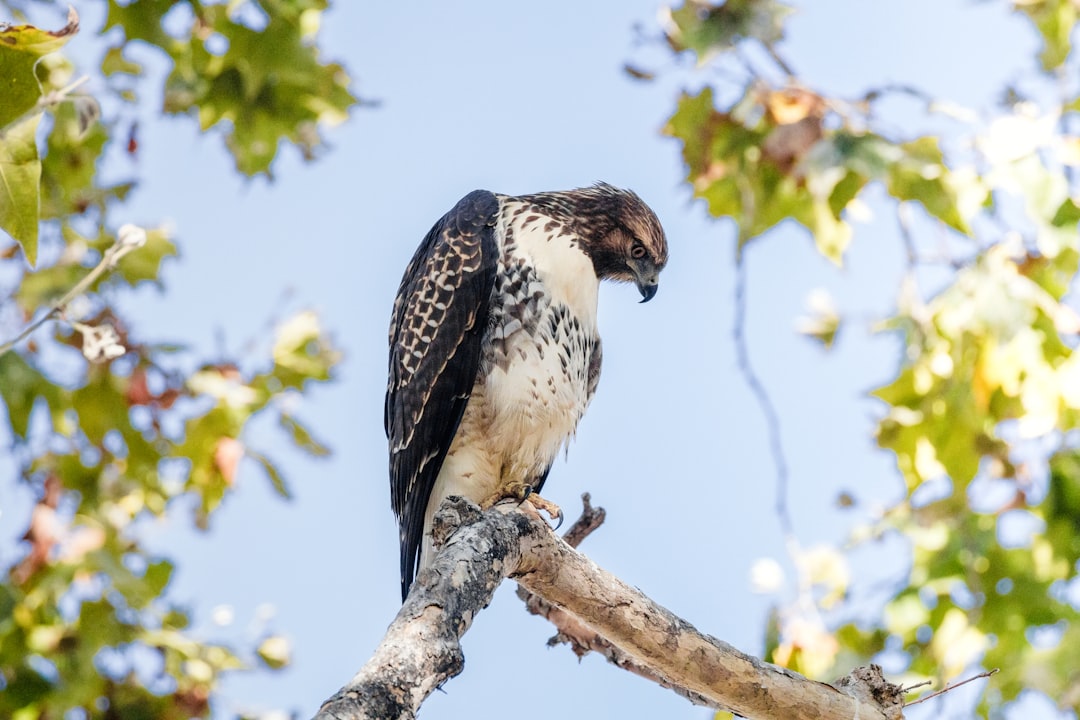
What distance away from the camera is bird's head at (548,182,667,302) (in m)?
5.34

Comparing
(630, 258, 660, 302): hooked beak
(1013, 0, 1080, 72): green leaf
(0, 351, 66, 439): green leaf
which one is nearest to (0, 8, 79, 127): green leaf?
(630, 258, 660, 302): hooked beak

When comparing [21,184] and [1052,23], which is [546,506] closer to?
[21,184]

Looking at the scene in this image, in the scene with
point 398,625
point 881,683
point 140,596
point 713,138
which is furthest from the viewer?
point 713,138

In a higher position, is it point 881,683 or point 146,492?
point 146,492

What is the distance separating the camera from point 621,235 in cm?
541

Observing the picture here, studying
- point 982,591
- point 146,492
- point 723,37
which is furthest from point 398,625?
point 982,591

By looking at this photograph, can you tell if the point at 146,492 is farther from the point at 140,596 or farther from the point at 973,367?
the point at 973,367

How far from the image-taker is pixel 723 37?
6.42 meters

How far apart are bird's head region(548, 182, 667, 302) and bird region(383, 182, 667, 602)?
0.21ft

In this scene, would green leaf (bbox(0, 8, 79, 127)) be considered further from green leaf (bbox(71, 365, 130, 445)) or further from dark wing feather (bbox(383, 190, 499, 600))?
green leaf (bbox(71, 365, 130, 445))

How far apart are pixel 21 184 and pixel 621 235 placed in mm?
3118

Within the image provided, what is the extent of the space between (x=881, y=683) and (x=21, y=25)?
9.60ft

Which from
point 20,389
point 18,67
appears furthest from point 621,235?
point 20,389

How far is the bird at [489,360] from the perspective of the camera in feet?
15.6
